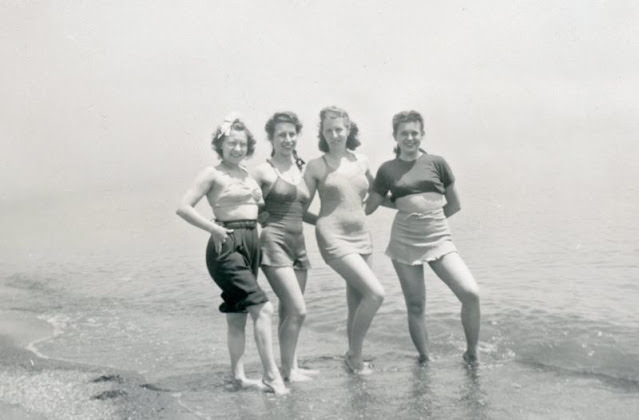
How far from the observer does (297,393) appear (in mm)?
5141

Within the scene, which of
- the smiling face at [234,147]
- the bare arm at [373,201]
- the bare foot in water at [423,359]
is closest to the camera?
the smiling face at [234,147]

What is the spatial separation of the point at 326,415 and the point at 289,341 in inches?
35.0

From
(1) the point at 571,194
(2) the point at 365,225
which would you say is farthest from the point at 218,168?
(1) the point at 571,194

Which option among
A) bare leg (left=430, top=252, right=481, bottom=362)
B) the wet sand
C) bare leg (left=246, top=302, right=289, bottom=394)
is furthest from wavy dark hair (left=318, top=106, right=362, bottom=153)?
the wet sand

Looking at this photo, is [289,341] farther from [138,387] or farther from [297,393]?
[138,387]

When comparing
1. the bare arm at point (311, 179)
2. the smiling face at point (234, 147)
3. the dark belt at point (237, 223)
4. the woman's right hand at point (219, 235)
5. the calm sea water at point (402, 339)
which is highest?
the smiling face at point (234, 147)

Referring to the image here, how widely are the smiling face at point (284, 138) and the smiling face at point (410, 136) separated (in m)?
0.95

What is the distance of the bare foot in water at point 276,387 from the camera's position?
507cm

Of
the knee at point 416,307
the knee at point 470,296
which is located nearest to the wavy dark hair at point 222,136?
the knee at point 416,307

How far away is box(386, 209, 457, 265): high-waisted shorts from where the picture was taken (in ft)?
18.6

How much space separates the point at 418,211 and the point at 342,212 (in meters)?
0.69

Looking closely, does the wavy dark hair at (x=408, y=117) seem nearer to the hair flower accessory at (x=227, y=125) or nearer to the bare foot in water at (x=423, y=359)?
the hair flower accessory at (x=227, y=125)

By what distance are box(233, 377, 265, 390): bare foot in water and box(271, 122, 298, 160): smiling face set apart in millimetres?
1866

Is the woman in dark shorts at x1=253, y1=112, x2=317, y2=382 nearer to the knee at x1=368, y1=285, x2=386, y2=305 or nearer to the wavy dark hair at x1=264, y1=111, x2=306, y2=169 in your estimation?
the wavy dark hair at x1=264, y1=111, x2=306, y2=169
